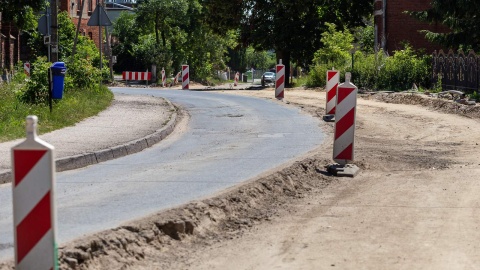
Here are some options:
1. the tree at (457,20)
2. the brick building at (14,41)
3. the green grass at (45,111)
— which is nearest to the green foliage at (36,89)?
the green grass at (45,111)

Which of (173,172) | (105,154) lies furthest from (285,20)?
(173,172)

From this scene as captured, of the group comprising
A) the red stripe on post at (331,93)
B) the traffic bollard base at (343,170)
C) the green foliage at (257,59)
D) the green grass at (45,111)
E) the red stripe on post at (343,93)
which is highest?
the red stripe on post at (343,93)

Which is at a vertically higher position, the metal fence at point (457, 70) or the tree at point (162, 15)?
the tree at point (162, 15)

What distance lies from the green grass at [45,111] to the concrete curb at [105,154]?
1.98 m

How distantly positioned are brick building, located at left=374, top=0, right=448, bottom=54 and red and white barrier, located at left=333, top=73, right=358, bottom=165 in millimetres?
38292

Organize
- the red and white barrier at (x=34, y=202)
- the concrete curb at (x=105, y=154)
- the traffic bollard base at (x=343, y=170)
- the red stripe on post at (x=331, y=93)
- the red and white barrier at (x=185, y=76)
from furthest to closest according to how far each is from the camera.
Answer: the red and white barrier at (x=185, y=76) < the red stripe on post at (x=331, y=93) < the concrete curb at (x=105, y=154) < the traffic bollard base at (x=343, y=170) < the red and white barrier at (x=34, y=202)

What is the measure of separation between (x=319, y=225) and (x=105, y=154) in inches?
255

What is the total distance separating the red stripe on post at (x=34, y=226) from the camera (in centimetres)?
578

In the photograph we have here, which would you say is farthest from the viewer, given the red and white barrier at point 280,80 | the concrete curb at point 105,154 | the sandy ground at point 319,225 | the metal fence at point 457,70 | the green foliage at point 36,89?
the red and white barrier at point 280,80

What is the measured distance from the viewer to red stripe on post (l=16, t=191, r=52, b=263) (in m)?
5.78

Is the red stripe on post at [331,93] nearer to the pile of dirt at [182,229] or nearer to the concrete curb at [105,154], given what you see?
the concrete curb at [105,154]

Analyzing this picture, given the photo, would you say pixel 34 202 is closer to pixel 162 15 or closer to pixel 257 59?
pixel 162 15

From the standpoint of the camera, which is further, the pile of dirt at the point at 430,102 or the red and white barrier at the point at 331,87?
the pile of dirt at the point at 430,102

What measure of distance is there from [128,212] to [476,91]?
25.2 meters
